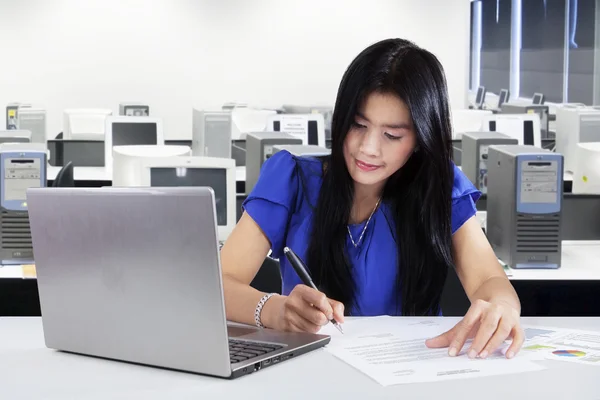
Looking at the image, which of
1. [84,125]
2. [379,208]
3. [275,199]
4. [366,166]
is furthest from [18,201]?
[84,125]

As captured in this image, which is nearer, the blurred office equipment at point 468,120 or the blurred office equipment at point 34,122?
the blurred office equipment at point 34,122

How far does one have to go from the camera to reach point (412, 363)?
1.54 metres

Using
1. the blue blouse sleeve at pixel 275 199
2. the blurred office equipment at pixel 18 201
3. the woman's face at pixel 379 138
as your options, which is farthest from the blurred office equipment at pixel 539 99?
the woman's face at pixel 379 138

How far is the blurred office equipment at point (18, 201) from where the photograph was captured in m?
3.64

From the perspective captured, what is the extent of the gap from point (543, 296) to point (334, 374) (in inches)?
89.5

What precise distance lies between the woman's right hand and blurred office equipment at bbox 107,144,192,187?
2.18 metres

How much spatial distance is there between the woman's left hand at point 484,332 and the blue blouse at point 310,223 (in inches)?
19.4

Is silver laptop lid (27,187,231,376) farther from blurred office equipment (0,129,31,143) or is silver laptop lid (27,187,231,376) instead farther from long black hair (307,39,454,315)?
blurred office equipment (0,129,31,143)

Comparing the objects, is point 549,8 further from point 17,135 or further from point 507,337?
point 507,337

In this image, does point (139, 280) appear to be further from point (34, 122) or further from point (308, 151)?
point (34, 122)

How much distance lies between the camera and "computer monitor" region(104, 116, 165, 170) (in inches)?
260

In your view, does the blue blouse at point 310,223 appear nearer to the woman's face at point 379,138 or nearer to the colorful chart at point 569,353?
the woman's face at point 379,138

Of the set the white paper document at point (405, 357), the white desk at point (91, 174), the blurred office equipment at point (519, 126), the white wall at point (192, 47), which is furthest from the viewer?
the white wall at point (192, 47)

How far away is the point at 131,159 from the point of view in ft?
13.0
